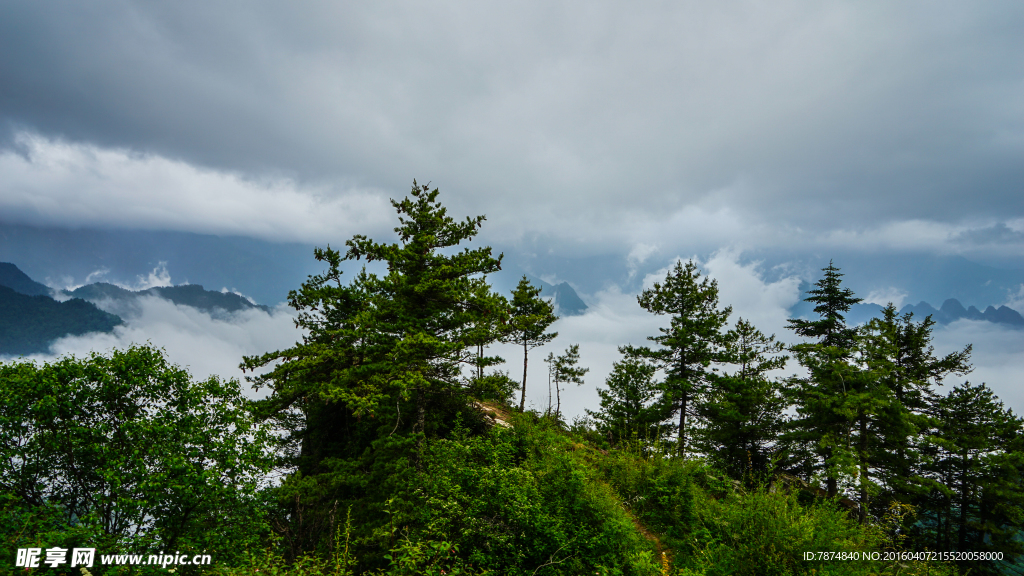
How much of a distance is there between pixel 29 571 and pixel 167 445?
3.28 meters

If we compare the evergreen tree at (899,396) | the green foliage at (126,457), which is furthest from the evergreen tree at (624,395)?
the green foliage at (126,457)

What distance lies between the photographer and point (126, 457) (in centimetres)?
873

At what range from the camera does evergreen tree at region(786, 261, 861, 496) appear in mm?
15641

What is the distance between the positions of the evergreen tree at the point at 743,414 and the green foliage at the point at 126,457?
2089 centimetres

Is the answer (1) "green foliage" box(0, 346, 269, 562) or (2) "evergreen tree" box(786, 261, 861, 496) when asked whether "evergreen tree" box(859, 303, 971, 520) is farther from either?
(1) "green foliage" box(0, 346, 269, 562)

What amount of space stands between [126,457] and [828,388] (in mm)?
25084

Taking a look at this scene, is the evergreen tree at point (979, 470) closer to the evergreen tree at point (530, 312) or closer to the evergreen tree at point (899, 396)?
the evergreen tree at point (899, 396)

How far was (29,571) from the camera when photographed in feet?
21.3

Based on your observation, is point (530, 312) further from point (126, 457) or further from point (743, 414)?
point (126, 457)

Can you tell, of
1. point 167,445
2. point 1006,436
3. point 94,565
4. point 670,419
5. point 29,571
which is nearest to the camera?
point 29,571

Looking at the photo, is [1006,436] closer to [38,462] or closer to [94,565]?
[94,565]

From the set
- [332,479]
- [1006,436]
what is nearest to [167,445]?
[332,479]

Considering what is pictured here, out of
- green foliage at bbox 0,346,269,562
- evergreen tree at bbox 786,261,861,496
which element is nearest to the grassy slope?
green foliage at bbox 0,346,269,562

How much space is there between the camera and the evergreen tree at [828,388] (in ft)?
51.3
